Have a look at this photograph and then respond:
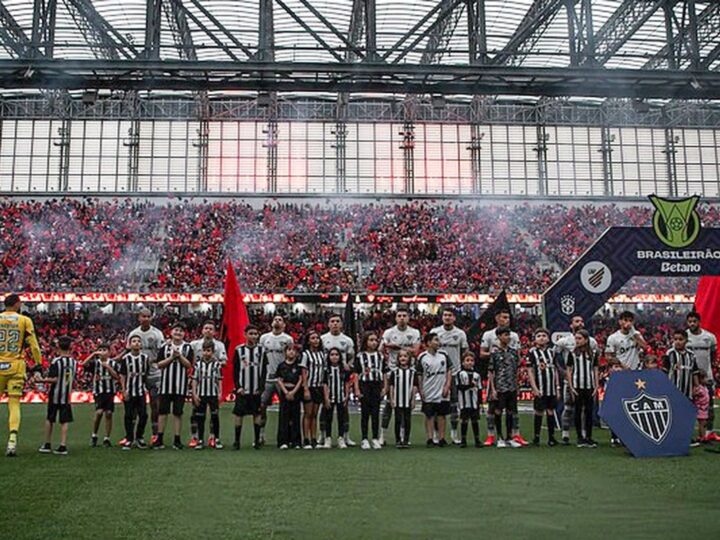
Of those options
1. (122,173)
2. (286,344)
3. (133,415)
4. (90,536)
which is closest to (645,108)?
(286,344)

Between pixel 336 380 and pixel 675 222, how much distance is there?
23.1 feet

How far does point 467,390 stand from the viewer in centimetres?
1098

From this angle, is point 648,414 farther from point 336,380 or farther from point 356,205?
point 356,205

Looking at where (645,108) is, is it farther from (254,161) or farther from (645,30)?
(254,161)

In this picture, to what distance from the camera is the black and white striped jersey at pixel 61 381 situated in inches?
393

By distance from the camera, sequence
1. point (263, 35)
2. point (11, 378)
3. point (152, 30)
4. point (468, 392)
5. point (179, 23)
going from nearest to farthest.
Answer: point (11, 378)
point (468, 392)
point (152, 30)
point (263, 35)
point (179, 23)

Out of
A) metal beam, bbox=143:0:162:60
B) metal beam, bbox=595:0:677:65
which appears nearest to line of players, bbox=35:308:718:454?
metal beam, bbox=143:0:162:60

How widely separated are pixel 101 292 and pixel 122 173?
15.7m

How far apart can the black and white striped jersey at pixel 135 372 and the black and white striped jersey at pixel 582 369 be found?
20.5 feet

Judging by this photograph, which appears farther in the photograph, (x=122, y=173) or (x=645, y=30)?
(x=122, y=173)

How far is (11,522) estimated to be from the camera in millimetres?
5285

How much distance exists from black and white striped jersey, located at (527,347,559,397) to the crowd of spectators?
20.5 m

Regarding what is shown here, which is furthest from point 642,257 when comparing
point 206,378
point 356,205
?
point 356,205

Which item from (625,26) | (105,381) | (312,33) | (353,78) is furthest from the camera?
(625,26)
